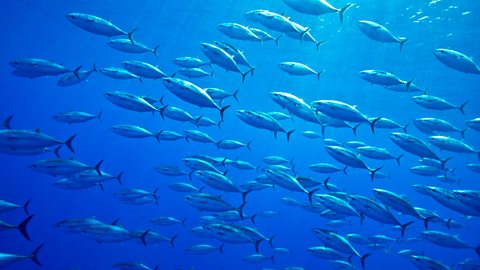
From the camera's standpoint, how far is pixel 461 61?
5848 millimetres

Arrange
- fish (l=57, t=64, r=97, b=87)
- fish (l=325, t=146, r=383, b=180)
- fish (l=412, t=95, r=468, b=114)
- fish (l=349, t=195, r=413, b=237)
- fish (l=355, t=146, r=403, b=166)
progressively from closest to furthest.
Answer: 1. fish (l=349, t=195, r=413, b=237)
2. fish (l=325, t=146, r=383, b=180)
3. fish (l=57, t=64, r=97, b=87)
4. fish (l=412, t=95, r=468, b=114)
5. fish (l=355, t=146, r=403, b=166)

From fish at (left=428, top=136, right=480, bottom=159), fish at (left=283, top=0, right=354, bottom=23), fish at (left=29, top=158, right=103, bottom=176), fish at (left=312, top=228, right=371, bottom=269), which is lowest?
fish at (left=29, top=158, right=103, bottom=176)

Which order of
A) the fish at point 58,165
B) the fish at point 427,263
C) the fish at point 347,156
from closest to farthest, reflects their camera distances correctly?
1. the fish at point 427,263
2. the fish at point 58,165
3. the fish at point 347,156

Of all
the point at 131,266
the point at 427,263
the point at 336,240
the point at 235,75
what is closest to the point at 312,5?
the point at 336,240

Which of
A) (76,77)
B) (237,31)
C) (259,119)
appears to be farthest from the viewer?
(76,77)

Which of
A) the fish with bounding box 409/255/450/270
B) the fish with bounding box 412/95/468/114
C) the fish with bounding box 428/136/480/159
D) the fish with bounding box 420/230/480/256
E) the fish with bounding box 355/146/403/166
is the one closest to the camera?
the fish with bounding box 409/255/450/270

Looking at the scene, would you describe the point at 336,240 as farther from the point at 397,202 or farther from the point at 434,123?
the point at 434,123

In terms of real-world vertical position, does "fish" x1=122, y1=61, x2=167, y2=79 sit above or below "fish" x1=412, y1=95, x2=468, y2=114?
below

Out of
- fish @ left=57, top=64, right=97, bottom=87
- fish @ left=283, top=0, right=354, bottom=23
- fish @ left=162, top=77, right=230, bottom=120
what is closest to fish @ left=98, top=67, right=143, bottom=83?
fish @ left=57, top=64, right=97, bottom=87

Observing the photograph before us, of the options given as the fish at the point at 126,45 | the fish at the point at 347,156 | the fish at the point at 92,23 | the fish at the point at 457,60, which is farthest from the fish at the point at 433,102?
the fish at the point at 92,23

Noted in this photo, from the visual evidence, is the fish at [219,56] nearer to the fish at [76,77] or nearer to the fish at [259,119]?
the fish at [259,119]

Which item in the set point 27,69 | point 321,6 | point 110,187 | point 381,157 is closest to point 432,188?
point 381,157

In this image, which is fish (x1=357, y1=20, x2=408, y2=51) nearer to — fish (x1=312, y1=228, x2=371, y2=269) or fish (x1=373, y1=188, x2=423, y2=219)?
fish (x1=373, y1=188, x2=423, y2=219)

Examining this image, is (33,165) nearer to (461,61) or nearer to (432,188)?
(432,188)
